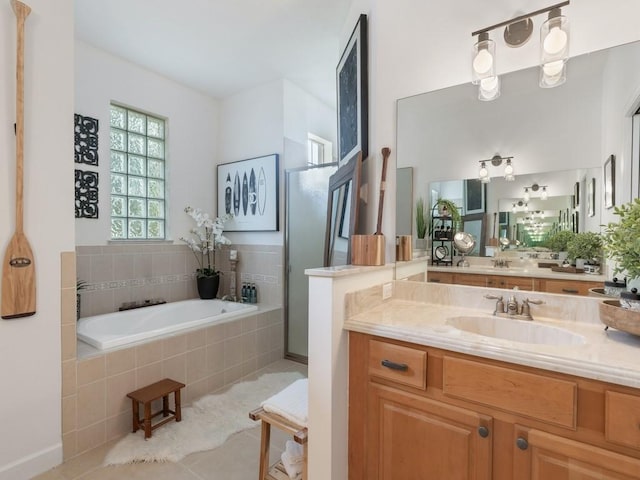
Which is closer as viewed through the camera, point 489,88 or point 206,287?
point 489,88

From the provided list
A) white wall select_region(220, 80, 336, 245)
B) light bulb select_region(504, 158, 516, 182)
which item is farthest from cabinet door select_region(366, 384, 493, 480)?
white wall select_region(220, 80, 336, 245)

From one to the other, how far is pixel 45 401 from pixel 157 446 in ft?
2.11

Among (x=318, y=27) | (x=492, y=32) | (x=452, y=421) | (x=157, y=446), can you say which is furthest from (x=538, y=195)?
(x=157, y=446)

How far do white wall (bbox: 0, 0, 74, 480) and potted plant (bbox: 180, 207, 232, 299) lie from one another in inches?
66.8

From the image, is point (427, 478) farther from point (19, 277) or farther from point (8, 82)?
point (8, 82)

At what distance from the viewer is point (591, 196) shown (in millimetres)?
1407

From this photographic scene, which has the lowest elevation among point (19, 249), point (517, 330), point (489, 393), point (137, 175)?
point (489, 393)

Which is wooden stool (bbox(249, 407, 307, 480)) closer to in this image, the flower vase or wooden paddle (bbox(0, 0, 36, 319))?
wooden paddle (bbox(0, 0, 36, 319))

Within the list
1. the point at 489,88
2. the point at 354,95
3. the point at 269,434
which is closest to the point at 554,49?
the point at 489,88

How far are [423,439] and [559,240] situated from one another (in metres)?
1.04

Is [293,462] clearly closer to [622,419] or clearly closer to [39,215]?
[622,419]

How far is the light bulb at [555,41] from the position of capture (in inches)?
55.7

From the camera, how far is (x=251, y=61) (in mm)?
3061

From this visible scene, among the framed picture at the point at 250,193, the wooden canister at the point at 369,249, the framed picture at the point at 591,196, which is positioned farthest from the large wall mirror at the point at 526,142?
the framed picture at the point at 250,193
